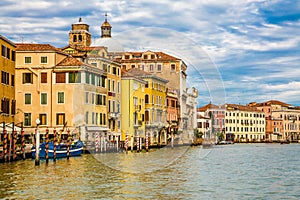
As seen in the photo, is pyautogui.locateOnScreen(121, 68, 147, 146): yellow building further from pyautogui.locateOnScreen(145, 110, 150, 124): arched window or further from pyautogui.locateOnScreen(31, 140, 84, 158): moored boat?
pyautogui.locateOnScreen(31, 140, 84, 158): moored boat

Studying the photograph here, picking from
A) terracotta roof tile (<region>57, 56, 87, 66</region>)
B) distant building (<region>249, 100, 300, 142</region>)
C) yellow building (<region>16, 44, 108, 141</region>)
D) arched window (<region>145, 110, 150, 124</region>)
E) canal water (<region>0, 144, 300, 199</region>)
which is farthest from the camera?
distant building (<region>249, 100, 300, 142</region>)

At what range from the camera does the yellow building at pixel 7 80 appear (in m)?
30.3

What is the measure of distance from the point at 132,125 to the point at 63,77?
927 cm

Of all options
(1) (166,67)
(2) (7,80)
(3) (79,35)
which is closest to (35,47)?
(2) (7,80)

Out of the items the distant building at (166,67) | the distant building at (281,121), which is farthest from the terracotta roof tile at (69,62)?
the distant building at (281,121)

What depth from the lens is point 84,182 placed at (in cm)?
1775

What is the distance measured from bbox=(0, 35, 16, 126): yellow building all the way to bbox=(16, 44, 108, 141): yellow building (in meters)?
4.04

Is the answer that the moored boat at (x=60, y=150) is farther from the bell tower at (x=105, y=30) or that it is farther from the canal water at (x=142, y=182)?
the bell tower at (x=105, y=30)

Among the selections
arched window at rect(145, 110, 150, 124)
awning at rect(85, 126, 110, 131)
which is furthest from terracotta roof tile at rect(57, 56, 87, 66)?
arched window at rect(145, 110, 150, 124)

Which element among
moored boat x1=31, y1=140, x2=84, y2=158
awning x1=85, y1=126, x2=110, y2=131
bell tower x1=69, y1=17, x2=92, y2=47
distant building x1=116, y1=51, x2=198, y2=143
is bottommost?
moored boat x1=31, y1=140, x2=84, y2=158

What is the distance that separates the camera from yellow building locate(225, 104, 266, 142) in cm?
9469

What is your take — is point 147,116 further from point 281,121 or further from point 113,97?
point 281,121

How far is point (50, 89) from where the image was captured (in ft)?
121

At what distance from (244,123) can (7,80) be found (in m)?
70.8
